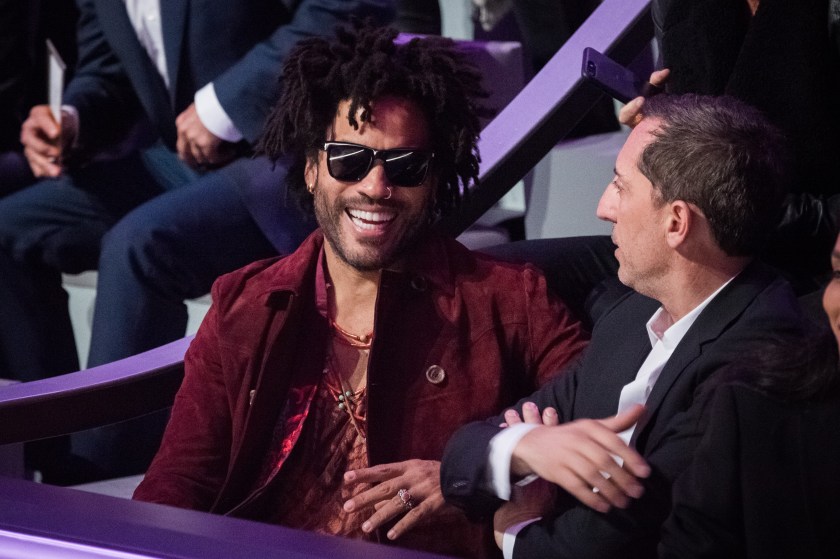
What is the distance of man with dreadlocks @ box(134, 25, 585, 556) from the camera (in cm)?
157

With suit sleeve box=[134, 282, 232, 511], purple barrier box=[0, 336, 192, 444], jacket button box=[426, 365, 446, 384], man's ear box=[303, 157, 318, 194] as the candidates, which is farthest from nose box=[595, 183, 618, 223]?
purple barrier box=[0, 336, 192, 444]

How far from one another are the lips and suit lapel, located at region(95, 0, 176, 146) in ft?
4.99

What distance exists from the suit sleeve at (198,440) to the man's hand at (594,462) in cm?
63

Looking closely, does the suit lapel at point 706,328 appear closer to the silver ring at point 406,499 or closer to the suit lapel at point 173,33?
the silver ring at point 406,499

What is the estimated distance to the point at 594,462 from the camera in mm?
1067

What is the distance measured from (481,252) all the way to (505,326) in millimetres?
182

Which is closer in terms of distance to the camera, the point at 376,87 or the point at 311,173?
the point at 376,87

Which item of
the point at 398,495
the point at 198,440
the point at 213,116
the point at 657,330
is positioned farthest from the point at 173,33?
the point at 657,330

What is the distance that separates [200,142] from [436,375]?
55.1 inches

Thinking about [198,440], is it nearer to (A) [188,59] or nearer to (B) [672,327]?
(B) [672,327]

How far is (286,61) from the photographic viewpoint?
173cm

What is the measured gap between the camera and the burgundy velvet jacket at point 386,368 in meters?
1.56

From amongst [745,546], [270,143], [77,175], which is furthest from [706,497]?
[77,175]

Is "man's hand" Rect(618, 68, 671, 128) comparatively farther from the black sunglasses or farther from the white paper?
the white paper
